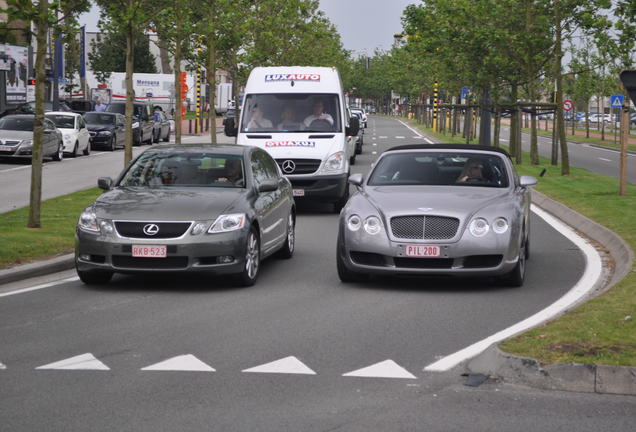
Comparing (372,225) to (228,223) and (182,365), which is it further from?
(182,365)

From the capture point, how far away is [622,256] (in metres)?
13.4

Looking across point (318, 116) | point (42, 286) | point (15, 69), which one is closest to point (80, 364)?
point (42, 286)

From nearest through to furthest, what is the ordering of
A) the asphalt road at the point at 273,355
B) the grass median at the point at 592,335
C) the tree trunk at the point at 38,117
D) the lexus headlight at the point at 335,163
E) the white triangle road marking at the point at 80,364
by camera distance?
the asphalt road at the point at 273,355
the grass median at the point at 592,335
the white triangle road marking at the point at 80,364
the tree trunk at the point at 38,117
the lexus headlight at the point at 335,163

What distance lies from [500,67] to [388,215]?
25.9 m

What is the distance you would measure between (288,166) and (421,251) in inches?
359

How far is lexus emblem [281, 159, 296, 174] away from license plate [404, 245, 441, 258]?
29.6ft

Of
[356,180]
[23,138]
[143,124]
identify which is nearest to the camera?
[356,180]

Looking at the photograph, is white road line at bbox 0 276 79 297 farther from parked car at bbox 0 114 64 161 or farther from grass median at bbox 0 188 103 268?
parked car at bbox 0 114 64 161

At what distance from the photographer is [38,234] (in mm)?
14422

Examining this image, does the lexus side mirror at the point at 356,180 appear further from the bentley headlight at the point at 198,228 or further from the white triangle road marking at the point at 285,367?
the white triangle road marking at the point at 285,367

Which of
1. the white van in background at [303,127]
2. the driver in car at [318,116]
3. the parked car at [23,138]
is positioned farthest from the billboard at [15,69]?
the driver in car at [318,116]

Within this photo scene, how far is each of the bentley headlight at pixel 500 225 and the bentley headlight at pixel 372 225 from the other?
1.15 meters

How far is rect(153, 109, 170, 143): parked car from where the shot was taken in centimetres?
5103

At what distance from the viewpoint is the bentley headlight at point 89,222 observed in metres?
10.9
